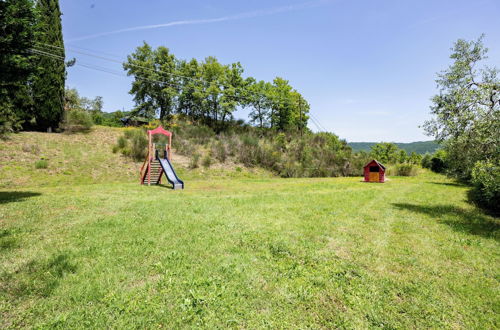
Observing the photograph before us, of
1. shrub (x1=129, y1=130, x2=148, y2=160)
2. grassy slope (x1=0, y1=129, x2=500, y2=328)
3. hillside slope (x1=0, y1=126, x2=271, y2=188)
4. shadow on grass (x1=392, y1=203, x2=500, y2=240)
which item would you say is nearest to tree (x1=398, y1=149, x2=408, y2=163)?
hillside slope (x1=0, y1=126, x2=271, y2=188)

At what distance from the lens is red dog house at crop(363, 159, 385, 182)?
22391 millimetres

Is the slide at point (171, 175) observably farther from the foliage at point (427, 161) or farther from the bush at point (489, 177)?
the foliage at point (427, 161)

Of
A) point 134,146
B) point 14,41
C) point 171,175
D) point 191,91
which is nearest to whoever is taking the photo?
point 14,41

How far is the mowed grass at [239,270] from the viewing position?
132 inches

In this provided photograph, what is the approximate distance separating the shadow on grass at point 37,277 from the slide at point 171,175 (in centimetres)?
1006

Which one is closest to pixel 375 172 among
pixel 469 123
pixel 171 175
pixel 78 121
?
pixel 469 123

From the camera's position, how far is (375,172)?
2266 cm

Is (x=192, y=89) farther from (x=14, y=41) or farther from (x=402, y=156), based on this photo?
(x=402, y=156)

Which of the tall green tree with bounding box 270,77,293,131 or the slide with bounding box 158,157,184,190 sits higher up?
the tall green tree with bounding box 270,77,293,131

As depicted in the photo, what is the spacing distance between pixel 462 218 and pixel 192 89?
37.0 metres

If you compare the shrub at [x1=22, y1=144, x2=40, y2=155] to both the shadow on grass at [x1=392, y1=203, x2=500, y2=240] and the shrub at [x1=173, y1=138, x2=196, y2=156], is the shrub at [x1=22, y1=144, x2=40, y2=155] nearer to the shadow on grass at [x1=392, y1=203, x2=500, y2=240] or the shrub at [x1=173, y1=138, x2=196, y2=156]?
the shrub at [x1=173, y1=138, x2=196, y2=156]

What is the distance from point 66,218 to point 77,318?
16.8 ft

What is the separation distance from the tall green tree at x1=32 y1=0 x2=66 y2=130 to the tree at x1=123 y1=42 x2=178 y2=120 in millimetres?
17643

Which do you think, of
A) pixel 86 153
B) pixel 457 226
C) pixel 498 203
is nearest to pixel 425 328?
pixel 457 226
